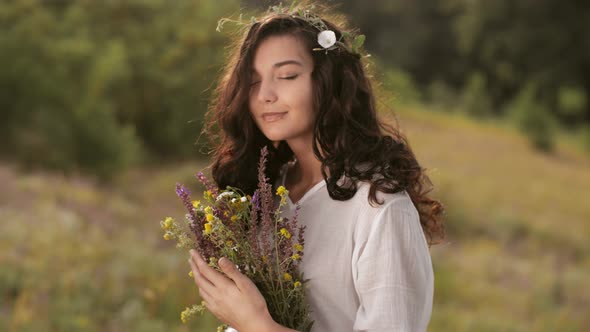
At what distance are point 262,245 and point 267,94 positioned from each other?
1.24 ft

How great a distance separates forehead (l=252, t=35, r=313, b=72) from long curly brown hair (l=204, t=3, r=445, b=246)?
0.6 inches

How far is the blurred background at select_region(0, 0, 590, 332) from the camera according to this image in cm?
510

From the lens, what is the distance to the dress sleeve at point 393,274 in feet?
5.22

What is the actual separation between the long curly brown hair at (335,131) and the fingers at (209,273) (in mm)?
320

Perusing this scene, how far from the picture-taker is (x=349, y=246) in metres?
1.72

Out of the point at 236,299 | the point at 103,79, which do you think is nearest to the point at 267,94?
the point at 236,299

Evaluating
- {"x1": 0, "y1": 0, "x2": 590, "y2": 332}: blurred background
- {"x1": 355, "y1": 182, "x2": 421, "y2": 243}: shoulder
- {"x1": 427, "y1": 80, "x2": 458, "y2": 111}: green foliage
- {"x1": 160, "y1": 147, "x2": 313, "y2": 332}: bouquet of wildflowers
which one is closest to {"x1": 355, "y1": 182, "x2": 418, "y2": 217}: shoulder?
{"x1": 355, "y1": 182, "x2": 421, "y2": 243}: shoulder

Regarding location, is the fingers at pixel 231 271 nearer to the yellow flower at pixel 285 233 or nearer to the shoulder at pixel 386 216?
the yellow flower at pixel 285 233

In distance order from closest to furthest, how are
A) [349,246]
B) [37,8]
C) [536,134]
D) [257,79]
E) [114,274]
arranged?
[349,246]
[257,79]
[114,274]
[37,8]
[536,134]

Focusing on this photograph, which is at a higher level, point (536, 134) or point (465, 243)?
point (536, 134)

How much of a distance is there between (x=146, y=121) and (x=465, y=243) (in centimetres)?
642

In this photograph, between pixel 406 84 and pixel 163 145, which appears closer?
pixel 163 145

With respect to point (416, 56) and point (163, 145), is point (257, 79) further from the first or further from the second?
point (416, 56)

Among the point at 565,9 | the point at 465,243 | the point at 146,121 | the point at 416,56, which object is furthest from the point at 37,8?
the point at 565,9
